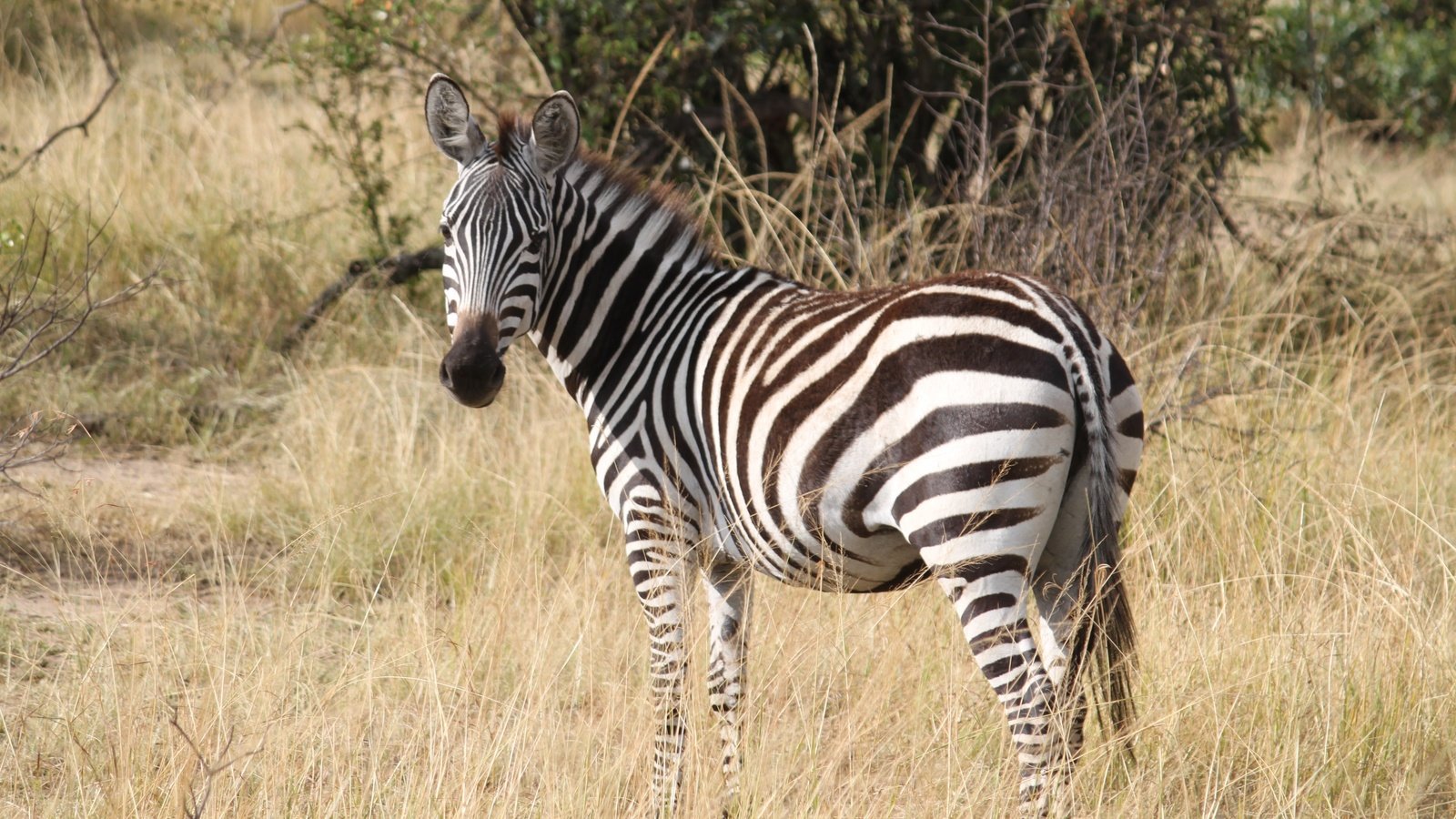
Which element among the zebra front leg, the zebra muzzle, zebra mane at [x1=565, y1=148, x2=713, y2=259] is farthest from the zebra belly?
zebra mane at [x1=565, y1=148, x2=713, y2=259]

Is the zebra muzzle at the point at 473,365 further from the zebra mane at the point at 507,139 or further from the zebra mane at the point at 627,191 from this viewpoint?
the zebra mane at the point at 627,191

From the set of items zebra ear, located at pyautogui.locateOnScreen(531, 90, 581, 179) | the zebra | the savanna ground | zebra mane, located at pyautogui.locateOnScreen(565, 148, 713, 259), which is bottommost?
the savanna ground

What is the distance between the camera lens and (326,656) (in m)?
4.51

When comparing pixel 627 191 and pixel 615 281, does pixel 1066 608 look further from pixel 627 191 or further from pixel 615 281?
pixel 627 191

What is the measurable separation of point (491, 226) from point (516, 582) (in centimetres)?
178

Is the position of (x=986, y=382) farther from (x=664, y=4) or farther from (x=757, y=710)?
(x=664, y=4)

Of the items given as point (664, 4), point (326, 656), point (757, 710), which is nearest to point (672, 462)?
point (757, 710)

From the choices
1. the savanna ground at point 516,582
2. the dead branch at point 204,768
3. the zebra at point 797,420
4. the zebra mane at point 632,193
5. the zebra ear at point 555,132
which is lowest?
the savanna ground at point 516,582

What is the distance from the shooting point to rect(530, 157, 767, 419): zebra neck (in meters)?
3.64

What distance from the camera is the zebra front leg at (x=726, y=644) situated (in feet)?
12.0

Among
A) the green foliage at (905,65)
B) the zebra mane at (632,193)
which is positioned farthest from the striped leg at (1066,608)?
the green foliage at (905,65)

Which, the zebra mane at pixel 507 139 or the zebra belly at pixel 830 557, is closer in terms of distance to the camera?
the zebra belly at pixel 830 557

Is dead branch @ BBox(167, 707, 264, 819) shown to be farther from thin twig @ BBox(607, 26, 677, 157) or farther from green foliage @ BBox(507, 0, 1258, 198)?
green foliage @ BBox(507, 0, 1258, 198)

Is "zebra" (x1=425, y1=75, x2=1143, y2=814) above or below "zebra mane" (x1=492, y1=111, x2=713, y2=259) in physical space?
below
